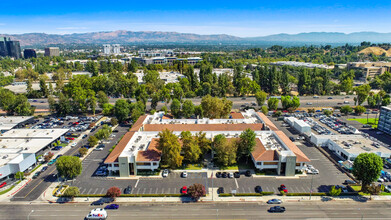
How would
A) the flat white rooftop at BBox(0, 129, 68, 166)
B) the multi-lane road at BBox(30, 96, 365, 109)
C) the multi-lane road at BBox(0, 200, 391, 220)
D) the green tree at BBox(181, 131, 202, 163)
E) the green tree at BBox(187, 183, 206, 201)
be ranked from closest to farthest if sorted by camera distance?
1. the multi-lane road at BBox(0, 200, 391, 220)
2. the green tree at BBox(187, 183, 206, 201)
3. the green tree at BBox(181, 131, 202, 163)
4. the flat white rooftop at BBox(0, 129, 68, 166)
5. the multi-lane road at BBox(30, 96, 365, 109)

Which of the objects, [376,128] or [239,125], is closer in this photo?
[239,125]

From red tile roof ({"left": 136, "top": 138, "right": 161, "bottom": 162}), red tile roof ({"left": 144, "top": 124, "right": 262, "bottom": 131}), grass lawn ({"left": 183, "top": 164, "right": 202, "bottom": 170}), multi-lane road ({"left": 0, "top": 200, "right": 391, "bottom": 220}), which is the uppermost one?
red tile roof ({"left": 144, "top": 124, "right": 262, "bottom": 131})

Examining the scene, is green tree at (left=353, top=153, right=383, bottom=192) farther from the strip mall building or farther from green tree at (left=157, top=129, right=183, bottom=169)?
green tree at (left=157, top=129, right=183, bottom=169)

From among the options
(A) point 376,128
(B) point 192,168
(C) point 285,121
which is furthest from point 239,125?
(A) point 376,128

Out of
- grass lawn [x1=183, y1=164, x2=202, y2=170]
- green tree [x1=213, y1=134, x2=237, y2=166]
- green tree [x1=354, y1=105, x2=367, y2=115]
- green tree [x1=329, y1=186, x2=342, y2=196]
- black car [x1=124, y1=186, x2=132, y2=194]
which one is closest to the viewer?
green tree [x1=329, y1=186, x2=342, y2=196]

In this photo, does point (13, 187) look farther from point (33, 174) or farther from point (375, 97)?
point (375, 97)

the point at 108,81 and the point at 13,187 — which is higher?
the point at 108,81

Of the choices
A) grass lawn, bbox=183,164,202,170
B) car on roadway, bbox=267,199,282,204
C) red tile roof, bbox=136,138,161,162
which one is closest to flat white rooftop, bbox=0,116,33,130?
red tile roof, bbox=136,138,161,162
